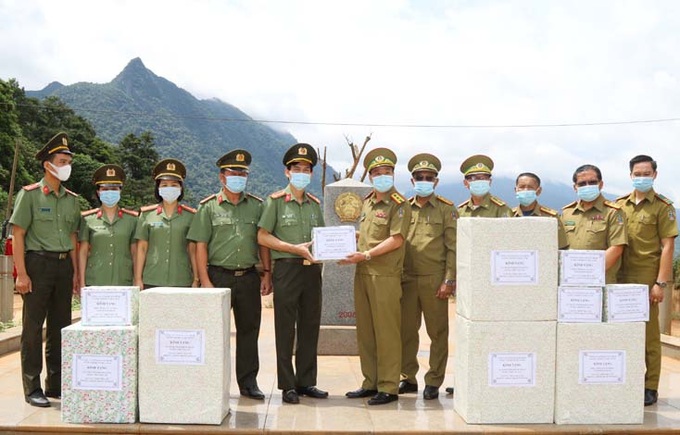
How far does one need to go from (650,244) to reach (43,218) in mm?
4696

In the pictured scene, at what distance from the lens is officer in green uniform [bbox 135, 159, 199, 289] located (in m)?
4.89

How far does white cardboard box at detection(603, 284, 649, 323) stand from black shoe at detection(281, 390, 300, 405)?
7.49 feet

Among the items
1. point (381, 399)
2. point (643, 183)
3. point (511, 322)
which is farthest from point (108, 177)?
point (643, 183)

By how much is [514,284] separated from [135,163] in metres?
38.9

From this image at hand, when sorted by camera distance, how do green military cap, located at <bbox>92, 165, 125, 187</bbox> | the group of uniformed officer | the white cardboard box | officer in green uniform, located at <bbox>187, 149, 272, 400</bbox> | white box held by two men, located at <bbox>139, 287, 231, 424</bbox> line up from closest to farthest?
white box held by two men, located at <bbox>139, 287, 231, 424</bbox> → the white cardboard box → the group of uniformed officer → officer in green uniform, located at <bbox>187, 149, 272, 400</bbox> → green military cap, located at <bbox>92, 165, 125, 187</bbox>

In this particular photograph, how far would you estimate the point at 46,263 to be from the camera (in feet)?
15.2

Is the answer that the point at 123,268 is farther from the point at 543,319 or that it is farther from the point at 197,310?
the point at 543,319

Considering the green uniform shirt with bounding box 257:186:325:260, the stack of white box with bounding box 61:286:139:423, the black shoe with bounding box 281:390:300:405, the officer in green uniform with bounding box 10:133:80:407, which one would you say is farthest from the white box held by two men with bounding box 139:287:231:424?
the officer in green uniform with bounding box 10:133:80:407

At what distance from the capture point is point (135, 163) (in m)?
40.2

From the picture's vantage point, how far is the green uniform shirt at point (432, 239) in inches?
197

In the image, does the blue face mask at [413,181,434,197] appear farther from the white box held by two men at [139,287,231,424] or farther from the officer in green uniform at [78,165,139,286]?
the officer in green uniform at [78,165,139,286]

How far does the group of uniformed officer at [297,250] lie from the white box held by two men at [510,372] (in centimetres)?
75

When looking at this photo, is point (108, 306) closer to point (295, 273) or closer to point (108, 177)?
point (108, 177)

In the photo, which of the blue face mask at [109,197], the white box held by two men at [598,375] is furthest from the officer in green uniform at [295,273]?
Answer: the white box held by two men at [598,375]
